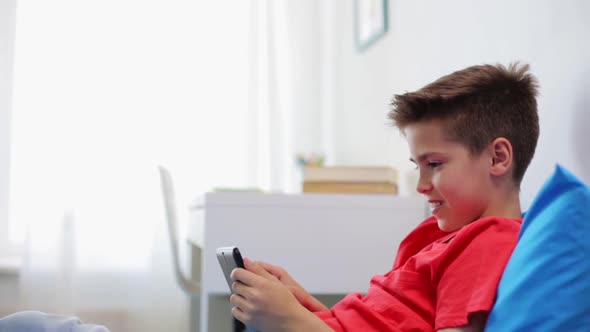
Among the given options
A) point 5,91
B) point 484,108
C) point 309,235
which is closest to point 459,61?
point 309,235

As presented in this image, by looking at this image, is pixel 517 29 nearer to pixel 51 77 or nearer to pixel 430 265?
pixel 430 265

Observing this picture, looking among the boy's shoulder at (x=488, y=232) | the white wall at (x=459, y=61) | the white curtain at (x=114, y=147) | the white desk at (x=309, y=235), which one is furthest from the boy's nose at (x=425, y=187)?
the white curtain at (x=114, y=147)

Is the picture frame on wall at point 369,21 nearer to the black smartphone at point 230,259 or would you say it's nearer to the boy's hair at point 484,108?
the boy's hair at point 484,108

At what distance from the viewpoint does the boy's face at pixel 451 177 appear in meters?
0.95

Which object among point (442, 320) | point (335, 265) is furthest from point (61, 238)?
point (442, 320)

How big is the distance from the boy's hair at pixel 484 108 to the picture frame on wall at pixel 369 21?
1.27 m

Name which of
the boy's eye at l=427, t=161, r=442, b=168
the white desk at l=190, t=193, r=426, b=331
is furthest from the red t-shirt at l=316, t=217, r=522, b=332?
the white desk at l=190, t=193, r=426, b=331

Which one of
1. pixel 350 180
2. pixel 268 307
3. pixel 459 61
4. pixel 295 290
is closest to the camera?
pixel 268 307

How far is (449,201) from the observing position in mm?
969

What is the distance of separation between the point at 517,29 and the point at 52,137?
71.2 inches

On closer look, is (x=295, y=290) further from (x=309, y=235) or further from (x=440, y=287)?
(x=309, y=235)

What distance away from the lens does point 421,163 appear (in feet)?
3.29

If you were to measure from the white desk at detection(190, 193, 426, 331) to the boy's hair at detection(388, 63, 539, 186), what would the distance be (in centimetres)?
68

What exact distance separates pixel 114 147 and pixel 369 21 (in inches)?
41.7
